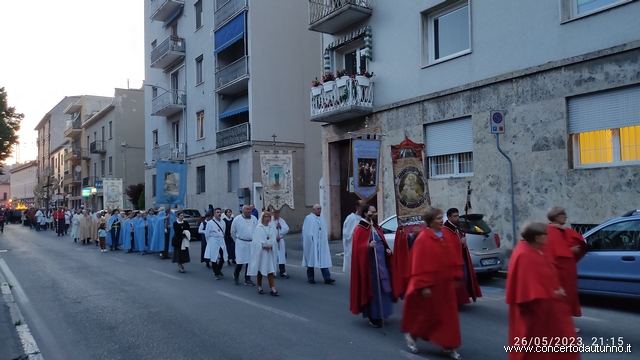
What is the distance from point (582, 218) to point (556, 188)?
0.91 metres

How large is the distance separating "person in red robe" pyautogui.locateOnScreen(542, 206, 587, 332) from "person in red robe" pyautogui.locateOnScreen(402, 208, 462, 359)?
1.14 metres

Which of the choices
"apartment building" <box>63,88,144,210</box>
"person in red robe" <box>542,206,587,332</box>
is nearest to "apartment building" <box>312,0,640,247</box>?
"person in red robe" <box>542,206,587,332</box>

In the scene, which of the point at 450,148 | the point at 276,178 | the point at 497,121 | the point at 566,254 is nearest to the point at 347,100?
the point at 276,178

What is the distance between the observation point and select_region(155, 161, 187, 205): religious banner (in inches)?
772

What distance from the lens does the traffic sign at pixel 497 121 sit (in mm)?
12727

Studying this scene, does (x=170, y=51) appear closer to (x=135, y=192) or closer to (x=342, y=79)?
(x=135, y=192)

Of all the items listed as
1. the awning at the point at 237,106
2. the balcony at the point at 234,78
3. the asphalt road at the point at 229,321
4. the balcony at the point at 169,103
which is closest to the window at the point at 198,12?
the balcony at the point at 169,103

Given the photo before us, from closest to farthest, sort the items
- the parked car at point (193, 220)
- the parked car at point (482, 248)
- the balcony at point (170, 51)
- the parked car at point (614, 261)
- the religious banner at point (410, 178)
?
1. the parked car at point (614, 261)
2. the religious banner at point (410, 178)
3. the parked car at point (482, 248)
4. the parked car at point (193, 220)
5. the balcony at point (170, 51)

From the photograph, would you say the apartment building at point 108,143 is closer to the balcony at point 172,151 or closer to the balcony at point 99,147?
the balcony at point 99,147

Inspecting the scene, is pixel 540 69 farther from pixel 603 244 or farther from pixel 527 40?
pixel 603 244

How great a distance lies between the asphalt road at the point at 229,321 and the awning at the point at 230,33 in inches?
673

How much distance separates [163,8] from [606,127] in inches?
1132

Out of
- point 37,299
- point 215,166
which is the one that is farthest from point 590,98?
point 215,166

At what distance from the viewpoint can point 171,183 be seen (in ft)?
65.9
